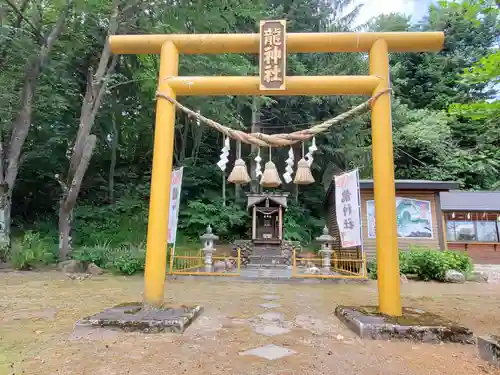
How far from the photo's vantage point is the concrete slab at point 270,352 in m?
3.06

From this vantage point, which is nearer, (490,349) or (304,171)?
(490,349)

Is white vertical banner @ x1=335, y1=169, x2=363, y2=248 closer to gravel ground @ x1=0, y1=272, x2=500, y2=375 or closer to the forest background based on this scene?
gravel ground @ x1=0, y1=272, x2=500, y2=375

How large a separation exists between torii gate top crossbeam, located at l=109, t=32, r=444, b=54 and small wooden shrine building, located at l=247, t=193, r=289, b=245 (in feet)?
35.3

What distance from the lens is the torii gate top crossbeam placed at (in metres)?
4.66

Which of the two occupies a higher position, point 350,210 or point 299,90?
point 299,90

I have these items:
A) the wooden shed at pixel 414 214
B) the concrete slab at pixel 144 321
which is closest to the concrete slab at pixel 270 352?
the concrete slab at pixel 144 321

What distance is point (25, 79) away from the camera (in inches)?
440

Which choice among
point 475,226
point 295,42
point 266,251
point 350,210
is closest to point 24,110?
point 295,42

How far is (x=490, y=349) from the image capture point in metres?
2.90

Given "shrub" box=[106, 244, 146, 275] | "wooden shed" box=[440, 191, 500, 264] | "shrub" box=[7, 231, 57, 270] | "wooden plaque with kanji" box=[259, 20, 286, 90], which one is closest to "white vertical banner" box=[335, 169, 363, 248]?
"wooden plaque with kanji" box=[259, 20, 286, 90]

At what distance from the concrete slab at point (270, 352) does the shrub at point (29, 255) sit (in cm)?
892

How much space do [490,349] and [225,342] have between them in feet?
7.87

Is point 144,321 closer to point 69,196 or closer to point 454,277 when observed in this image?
point 69,196

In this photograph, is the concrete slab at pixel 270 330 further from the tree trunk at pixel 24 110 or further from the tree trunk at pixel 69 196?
the tree trunk at pixel 24 110
